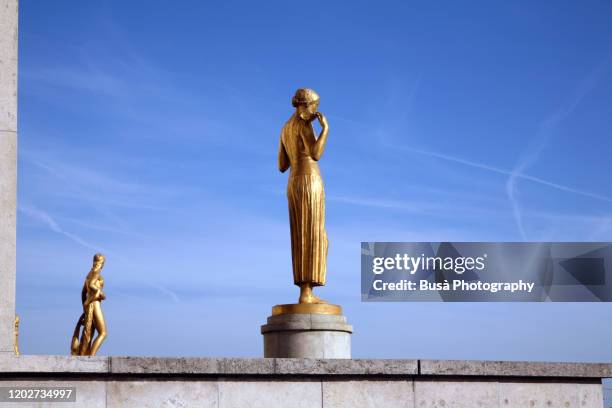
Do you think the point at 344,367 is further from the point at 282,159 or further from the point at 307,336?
the point at 282,159

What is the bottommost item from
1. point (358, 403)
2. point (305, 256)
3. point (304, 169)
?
point (358, 403)

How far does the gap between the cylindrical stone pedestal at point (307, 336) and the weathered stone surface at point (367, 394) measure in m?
1.62

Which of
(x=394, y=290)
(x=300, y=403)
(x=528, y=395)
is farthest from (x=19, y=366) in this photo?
(x=394, y=290)

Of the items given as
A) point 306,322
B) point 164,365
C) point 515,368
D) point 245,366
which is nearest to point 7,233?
point 164,365

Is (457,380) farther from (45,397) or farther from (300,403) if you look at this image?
(45,397)

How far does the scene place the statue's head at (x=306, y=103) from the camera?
13.7 metres

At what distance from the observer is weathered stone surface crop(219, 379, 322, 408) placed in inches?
432

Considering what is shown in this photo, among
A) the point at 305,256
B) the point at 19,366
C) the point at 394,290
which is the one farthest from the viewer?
the point at 394,290

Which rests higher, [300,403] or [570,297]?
[570,297]

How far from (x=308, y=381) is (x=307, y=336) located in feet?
5.67

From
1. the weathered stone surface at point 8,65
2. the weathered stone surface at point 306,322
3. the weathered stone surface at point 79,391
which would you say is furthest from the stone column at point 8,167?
the weathered stone surface at point 306,322

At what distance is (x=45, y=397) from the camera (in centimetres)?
1070

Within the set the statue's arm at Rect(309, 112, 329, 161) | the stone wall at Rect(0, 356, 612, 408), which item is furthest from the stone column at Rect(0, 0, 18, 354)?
the statue's arm at Rect(309, 112, 329, 161)

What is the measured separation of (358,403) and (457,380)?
127 centimetres
